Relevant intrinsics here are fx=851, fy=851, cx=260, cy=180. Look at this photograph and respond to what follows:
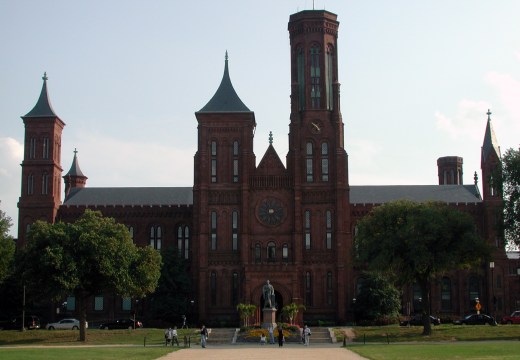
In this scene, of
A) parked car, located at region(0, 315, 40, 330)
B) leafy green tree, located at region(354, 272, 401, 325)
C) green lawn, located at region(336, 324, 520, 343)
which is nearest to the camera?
green lawn, located at region(336, 324, 520, 343)

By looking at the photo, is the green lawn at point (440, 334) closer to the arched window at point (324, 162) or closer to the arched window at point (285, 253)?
the arched window at point (285, 253)

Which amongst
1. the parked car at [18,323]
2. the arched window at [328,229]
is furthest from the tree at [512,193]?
the parked car at [18,323]

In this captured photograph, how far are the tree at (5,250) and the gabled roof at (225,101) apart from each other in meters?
26.7

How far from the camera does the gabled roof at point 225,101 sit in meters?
98.6

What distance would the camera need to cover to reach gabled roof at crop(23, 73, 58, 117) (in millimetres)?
106438

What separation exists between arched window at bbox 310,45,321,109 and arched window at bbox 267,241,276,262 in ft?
55.8

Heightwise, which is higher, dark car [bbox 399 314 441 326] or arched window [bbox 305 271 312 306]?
arched window [bbox 305 271 312 306]

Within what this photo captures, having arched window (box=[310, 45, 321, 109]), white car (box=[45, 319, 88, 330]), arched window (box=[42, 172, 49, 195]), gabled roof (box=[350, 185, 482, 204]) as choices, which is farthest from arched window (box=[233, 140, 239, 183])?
arched window (box=[42, 172, 49, 195])

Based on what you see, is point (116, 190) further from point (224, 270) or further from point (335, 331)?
point (335, 331)

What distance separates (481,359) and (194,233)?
2186 inches

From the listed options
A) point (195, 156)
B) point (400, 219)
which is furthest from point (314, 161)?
point (400, 219)

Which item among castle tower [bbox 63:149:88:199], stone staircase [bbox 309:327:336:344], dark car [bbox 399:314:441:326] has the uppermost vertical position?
castle tower [bbox 63:149:88:199]

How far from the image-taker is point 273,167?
97875mm

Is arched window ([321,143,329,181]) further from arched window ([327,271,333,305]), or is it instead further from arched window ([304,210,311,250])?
arched window ([327,271,333,305])
